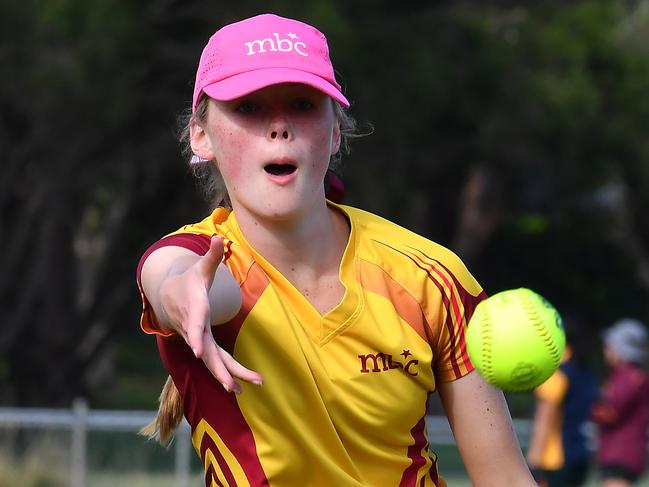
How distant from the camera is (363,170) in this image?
2367cm

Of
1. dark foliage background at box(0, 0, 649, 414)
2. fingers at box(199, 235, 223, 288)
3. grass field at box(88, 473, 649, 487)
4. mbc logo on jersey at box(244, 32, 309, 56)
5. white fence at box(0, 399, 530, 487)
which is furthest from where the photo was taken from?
dark foliage background at box(0, 0, 649, 414)

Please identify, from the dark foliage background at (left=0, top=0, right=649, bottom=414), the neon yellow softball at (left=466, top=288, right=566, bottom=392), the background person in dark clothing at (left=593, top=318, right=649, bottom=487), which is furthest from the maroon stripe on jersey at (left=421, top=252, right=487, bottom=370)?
the dark foliage background at (left=0, top=0, right=649, bottom=414)

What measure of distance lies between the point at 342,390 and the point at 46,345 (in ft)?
68.6

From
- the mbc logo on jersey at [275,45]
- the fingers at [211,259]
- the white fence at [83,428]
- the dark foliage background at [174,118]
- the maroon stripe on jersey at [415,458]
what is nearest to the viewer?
the fingers at [211,259]

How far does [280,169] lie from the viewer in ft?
11.5

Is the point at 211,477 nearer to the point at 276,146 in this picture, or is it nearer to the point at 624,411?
the point at 276,146

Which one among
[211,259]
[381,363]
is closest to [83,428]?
[381,363]

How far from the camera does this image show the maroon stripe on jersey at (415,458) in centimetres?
366

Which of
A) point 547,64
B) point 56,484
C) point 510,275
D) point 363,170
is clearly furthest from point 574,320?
point 510,275

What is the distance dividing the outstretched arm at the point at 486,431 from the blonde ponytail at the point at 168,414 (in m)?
0.69

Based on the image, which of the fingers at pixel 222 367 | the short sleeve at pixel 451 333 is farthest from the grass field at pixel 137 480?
the fingers at pixel 222 367

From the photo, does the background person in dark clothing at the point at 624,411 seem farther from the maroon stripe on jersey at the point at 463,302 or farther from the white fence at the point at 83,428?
the maroon stripe on jersey at the point at 463,302

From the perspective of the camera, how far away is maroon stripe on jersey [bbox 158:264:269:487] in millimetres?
3500

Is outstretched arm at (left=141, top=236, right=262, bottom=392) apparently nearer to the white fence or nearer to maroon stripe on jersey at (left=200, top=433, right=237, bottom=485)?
maroon stripe on jersey at (left=200, top=433, right=237, bottom=485)
